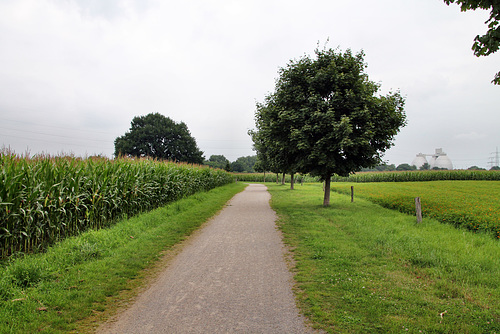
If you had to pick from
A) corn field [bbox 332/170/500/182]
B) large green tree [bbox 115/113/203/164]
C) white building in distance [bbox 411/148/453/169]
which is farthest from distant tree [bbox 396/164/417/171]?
large green tree [bbox 115/113/203/164]

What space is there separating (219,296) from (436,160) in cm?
12974

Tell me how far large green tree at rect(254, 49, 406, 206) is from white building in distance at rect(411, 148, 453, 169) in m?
115

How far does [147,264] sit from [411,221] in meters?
9.25

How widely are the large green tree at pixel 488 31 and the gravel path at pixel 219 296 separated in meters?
4.29

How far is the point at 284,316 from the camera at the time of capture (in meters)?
3.48

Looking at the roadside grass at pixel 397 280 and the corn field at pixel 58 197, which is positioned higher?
the corn field at pixel 58 197

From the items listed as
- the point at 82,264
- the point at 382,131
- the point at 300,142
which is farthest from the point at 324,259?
the point at 382,131

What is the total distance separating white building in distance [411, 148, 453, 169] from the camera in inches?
4234

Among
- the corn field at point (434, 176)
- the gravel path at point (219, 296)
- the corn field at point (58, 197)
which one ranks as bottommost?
the gravel path at point (219, 296)

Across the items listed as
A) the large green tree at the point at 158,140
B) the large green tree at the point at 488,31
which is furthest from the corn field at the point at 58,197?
the large green tree at the point at 158,140

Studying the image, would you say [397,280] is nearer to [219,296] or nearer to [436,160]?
[219,296]

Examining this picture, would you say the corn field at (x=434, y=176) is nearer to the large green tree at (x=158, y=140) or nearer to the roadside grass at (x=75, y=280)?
the large green tree at (x=158, y=140)

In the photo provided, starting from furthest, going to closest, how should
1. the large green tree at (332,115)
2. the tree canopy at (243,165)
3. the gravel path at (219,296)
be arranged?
1. the tree canopy at (243,165)
2. the large green tree at (332,115)
3. the gravel path at (219,296)

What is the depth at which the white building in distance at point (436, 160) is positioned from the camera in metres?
108
